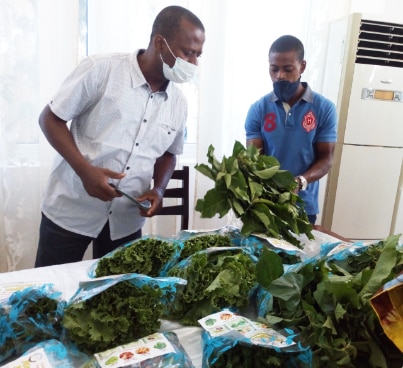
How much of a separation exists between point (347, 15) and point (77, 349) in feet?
7.93

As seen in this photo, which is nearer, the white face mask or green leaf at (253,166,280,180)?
green leaf at (253,166,280,180)

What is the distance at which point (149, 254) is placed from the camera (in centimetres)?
86

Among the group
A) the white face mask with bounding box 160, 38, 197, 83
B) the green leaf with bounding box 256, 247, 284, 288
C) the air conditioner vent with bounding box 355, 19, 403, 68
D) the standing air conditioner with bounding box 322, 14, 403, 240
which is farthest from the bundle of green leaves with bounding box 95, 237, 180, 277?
the air conditioner vent with bounding box 355, 19, 403, 68

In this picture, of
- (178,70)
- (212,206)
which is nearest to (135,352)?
(212,206)

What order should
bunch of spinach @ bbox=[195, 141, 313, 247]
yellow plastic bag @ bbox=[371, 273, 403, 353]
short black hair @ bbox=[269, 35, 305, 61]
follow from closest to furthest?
1. yellow plastic bag @ bbox=[371, 273, 403, 353]
2. bunch of spinach @ bbox=[195, 141, 313, 247]
3. short black hair @ bbox=[269, 35, 305, 61]

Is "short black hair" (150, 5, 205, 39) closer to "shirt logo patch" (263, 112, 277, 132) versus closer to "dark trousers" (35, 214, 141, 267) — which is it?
"shirt logo patch" (263, 112, 277, 132)

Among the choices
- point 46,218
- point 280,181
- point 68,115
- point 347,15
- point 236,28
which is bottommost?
point 46,218

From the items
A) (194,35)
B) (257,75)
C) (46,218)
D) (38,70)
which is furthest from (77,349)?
(257,75)

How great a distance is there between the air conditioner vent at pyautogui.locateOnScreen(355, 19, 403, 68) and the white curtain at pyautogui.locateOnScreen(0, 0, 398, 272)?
0.72 ft

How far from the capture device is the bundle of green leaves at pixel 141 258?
0.82m

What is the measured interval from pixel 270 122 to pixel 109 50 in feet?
2.95

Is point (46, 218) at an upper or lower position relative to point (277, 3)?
lower

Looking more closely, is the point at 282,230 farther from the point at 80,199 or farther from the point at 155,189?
the point at 80,199

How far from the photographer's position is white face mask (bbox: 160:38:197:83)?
119 cm
